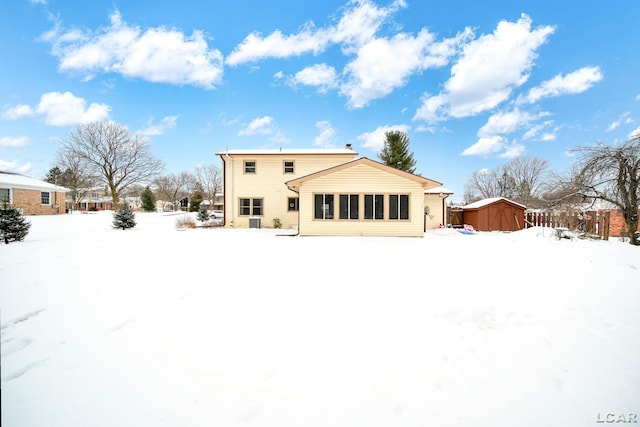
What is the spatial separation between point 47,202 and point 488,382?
3676cm

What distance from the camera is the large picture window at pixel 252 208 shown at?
1814 centimetres

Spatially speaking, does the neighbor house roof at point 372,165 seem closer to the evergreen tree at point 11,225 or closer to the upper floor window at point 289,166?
the upper floor window at point 289,166

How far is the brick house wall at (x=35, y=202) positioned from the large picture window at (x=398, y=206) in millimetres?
29835

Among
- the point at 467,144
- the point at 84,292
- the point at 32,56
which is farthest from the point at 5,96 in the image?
the point at 467,144

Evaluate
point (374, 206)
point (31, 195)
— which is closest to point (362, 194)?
point (374, 206)

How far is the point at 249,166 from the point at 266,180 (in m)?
1.56

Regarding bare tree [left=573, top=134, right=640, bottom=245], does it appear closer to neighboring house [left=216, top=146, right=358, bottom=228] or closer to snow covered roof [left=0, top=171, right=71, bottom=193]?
neighboring house [left=216, top=146, right=358, bottom=228]

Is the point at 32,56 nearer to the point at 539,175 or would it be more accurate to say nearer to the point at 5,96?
the point at 5,96

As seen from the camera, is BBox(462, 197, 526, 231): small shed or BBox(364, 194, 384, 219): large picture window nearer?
BBox(364, 194, 384, 219): large picture window

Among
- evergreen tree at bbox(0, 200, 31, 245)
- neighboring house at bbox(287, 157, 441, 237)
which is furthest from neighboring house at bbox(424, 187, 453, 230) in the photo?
evergreen tree at bbox(0, 200, 31, 245)

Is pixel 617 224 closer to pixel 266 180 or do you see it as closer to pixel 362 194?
pixel 362 194

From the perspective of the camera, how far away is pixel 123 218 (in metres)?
15.3

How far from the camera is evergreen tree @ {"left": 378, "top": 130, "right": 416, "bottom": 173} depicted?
28.0 meters

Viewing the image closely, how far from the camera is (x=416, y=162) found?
28.9 meters
